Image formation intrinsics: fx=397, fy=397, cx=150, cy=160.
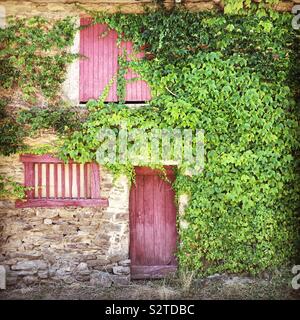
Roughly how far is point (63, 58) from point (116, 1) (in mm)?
1434

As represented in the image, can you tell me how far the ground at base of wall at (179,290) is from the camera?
6.67 m

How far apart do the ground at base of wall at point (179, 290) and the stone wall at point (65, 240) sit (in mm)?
235

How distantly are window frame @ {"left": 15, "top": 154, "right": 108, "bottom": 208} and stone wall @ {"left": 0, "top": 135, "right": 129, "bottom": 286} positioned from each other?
0.31 ft

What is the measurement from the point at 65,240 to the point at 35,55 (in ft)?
11.3

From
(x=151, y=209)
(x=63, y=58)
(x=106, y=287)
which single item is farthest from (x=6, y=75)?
(x=106, y=287)

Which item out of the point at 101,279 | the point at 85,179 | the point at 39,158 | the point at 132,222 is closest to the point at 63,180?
the point at 85,179

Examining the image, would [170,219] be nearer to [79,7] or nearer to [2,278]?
[2,278]

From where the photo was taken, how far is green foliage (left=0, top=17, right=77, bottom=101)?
7223 millimetres

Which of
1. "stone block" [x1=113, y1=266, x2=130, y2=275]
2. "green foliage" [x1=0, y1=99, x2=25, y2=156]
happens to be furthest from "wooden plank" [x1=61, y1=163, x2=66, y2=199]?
"stone block" [x1=113, y1=266, x2=130, y2=275]

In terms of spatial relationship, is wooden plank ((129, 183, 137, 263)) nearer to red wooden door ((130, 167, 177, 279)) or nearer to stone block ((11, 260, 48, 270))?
red wooden door ((130, 167, 177, 279))

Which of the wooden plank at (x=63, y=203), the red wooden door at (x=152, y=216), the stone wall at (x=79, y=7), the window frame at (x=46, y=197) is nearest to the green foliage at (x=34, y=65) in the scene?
the stone wall at (x=79, y=7)

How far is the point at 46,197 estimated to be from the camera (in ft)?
24.0

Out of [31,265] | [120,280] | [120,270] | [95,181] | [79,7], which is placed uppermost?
[79,7]

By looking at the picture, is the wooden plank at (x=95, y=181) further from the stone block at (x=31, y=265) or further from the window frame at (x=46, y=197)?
the stone block at (x=31, y=265)
